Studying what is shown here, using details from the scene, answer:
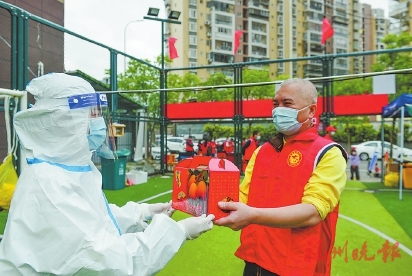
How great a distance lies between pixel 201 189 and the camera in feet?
Answer: 5.30

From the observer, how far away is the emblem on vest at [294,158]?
173 centimetres

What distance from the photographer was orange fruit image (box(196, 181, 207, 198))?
62.8 inches

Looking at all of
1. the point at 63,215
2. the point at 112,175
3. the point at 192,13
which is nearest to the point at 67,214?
the point at 63,215

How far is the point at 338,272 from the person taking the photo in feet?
12.2

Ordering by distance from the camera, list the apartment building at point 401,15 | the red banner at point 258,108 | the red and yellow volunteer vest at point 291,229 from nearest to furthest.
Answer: the red and yellow volunteer vest at point 291,229 → the red banner at point 258,108 → the apartment building at point 401,15

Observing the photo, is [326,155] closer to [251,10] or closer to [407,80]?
[407,80]

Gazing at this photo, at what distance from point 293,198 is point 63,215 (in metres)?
1.02

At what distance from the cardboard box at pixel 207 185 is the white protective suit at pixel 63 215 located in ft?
0.56

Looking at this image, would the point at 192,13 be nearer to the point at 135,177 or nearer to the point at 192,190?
the point at 135,177

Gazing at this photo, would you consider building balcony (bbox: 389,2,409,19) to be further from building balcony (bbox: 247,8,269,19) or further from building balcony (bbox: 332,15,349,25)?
building balcony (bbox: 332,15,349,25)

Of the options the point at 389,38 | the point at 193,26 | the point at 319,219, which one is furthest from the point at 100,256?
the point at 193,26

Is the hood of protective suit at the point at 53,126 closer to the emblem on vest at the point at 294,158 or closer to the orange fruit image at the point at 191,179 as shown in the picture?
the orange fruit image at the point at 191,179

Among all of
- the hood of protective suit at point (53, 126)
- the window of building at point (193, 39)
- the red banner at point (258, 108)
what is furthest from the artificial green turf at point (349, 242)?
the window of building at point (193, 39)

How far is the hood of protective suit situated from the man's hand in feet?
2.26
